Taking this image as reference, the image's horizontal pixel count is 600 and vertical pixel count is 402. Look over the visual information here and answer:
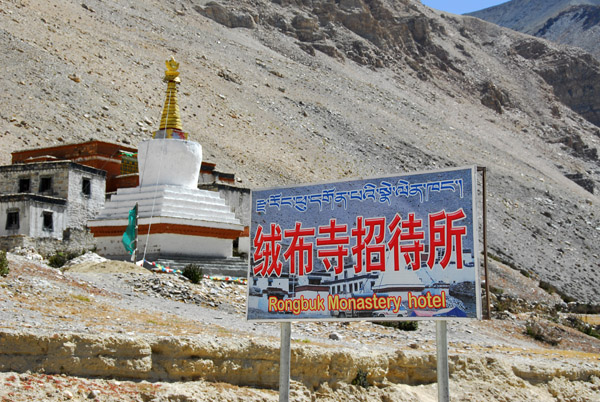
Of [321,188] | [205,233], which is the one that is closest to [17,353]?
[321,188]

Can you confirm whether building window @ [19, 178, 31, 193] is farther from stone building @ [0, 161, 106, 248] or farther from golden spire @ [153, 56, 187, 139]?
golden spire @ [153, 56, 187, 139]

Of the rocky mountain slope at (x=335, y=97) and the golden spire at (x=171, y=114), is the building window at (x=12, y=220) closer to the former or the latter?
the golden spire at (x=171, y=114)

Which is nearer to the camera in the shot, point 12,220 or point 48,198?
point 12,220

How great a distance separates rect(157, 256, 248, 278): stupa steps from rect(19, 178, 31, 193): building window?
7915mm

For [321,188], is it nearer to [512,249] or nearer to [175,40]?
[512,249]

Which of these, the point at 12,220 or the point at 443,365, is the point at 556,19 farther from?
the point at 443,365

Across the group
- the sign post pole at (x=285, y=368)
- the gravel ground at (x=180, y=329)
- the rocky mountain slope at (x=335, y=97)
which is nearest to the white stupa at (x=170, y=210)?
the gravel ground at (x=180, y=329)

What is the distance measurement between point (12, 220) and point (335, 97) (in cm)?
3999

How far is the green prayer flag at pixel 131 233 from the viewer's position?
21469 mm

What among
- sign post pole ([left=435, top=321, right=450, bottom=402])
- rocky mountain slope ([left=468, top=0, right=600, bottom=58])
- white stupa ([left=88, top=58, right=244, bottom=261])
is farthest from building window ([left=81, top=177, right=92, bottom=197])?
rocky mountain slope ([left=468, top=0, right=600, bottom=58])

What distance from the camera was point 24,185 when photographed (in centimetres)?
2723

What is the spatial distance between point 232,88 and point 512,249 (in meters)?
22.2

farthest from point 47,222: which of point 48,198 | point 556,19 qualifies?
point 556,19

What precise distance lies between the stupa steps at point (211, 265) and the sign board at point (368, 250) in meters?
12.0
